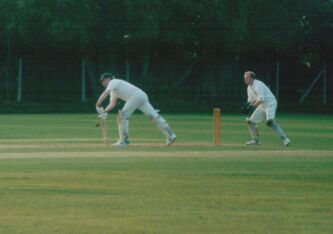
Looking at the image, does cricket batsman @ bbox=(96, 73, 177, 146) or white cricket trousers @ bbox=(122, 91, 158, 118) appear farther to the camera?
white cricket trousers @ bbox=(122, 91, 158, 118)

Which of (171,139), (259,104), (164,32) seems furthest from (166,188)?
(164,32)

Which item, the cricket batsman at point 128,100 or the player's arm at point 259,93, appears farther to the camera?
the player's arm at point 259,93

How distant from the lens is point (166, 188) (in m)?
16.0

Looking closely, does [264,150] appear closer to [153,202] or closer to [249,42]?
[153,202]

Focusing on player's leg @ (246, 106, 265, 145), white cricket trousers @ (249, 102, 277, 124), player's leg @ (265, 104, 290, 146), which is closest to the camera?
player's leg @ (265, 104, 290, 146)

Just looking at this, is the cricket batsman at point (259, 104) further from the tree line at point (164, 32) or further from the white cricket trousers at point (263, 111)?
the tree line at point (164, 32)

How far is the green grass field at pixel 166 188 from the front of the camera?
39.7ft

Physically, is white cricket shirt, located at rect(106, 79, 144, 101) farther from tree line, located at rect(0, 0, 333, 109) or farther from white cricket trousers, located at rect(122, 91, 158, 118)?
tree line, located at rect(0, 0, 333, 109)

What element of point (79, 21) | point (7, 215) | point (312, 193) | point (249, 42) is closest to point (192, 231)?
point (7, 215)

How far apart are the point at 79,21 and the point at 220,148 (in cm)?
3947

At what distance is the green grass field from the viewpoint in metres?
12.1

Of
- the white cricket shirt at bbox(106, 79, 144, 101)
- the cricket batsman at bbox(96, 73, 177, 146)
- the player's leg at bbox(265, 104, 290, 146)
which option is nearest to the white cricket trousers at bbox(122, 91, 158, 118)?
the cricket batsman at bbox(96, 73, 177, 146)

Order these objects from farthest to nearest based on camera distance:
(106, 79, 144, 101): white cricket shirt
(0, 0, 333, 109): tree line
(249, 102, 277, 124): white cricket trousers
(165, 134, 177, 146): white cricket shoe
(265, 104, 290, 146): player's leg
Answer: (0, 0, 333, 109): tree line
(249, 102, 277, 124): white cricket trousers
(106, 79, 144, 101): white cricket shirt
(265, 104, 290, 146): player's leg
(165, 134, 177, 146): white cricket shoe

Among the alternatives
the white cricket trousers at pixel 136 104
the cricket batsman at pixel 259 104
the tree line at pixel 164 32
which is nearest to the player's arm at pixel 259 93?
the cricket batsman at pixel 259 104
